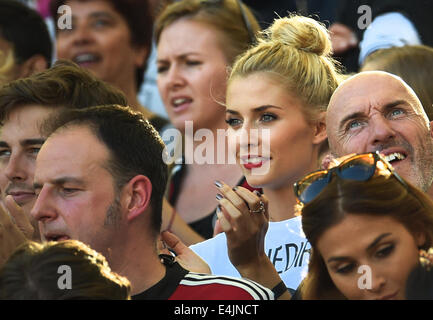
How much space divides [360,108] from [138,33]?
2040 millimetres

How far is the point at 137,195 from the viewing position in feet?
9.96

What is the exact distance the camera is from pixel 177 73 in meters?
4.22

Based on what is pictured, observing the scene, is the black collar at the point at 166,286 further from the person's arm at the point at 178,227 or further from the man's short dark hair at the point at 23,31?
the man's short dark hair at the point at 23,31

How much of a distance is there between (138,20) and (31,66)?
2.24ft

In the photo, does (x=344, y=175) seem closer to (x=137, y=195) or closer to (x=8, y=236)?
(x=137, y=195)

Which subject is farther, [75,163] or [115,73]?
[115,73]

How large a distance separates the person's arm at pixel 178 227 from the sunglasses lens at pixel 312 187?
127 cm

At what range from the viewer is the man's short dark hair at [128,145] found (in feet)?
10.0

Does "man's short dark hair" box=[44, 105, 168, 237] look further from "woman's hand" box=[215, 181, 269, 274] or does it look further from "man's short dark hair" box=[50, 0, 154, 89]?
"man's short dark hair" box=[50, 0, 154, 89]

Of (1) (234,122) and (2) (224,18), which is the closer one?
(1) (234,122)

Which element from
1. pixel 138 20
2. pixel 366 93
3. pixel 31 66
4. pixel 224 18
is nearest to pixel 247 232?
pixel 366 93
